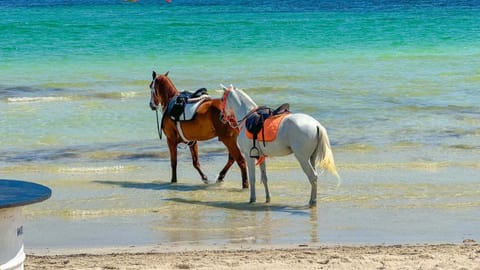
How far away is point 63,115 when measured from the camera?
19.3 meters

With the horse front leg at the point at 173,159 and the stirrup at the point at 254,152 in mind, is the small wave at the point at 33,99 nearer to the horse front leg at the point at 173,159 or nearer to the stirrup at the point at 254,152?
the horse front leg at the point at 173,159

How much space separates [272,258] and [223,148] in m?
7.01

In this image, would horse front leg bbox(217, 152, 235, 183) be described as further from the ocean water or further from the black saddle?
the black saddle

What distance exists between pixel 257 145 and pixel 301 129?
624 mm

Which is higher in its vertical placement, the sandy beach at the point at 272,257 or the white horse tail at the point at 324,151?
the white horse tail at the point at 324,151

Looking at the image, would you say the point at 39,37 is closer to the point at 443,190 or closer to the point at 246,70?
the point at 246,70

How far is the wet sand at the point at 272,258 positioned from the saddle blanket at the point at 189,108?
3.52 metres

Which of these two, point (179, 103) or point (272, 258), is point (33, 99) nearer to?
point (179, 103)

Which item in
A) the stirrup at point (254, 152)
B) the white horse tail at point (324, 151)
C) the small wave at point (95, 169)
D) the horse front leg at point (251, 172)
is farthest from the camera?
the small wave at point (95, 169)

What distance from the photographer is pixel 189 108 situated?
41.0ft

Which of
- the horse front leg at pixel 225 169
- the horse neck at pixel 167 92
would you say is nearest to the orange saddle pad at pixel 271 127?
the horse front leg at pixel 225 169

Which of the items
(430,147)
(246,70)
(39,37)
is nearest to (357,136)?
(430,147)

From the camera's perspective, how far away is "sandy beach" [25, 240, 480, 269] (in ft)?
26.6

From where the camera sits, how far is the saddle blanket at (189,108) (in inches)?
490
